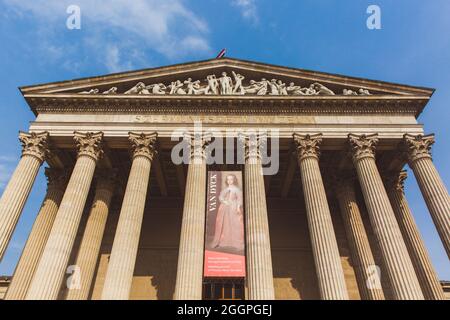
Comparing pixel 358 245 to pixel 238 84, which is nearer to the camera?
pixel 358 245

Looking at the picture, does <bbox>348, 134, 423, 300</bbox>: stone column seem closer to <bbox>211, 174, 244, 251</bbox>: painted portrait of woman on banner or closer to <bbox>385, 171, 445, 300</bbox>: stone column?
<bbox>385, 171, 445, 300</bbox>: stone column

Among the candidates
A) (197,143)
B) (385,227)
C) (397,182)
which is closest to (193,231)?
(197,143)

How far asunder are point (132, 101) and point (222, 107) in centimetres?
530

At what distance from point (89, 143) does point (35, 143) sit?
9.54ft

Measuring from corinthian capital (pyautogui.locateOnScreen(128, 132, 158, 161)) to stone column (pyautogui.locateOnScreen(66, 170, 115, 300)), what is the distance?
3.82 meters

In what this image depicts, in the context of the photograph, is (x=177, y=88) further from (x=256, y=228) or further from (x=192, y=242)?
(x=256, y=228)

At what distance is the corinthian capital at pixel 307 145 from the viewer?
1845 centimetres

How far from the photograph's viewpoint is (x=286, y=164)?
2252 centimetres

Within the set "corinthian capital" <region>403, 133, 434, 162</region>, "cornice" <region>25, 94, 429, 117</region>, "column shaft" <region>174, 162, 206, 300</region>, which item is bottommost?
"column shaft" <region>174, 162, 206, 300</region>

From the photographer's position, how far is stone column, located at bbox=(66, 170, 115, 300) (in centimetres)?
1761

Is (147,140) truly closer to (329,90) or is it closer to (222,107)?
(222,107)

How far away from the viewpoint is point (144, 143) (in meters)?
18.8

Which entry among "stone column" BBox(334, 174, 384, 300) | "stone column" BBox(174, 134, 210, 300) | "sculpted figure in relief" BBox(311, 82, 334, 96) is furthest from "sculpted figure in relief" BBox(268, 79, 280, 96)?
"stone column" BBox(334, 174, 384, 300)

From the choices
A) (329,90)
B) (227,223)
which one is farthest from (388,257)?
(329,90)
